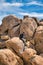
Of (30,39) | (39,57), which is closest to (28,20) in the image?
(30,39)

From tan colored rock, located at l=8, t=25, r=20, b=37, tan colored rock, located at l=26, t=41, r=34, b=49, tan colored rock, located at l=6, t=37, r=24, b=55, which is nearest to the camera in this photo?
tan colored rock, located at l=6, t=37, r=24, b=55

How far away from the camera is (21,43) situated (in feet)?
128

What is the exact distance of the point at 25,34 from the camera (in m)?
47.8

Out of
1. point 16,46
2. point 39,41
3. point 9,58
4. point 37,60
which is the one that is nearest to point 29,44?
point 39,41

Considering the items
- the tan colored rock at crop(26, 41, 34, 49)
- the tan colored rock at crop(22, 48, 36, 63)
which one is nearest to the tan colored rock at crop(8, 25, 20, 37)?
the tan colored rock at crop(26, 41, 34, 49)

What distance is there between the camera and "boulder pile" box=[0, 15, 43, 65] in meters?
34.2

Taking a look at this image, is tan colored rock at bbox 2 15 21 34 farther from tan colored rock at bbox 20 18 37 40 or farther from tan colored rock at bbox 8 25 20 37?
tan colored rock at bbox 20 18 37 40

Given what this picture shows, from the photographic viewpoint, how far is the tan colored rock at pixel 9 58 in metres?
33.3

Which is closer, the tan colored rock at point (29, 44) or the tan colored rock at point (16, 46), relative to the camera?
the tan colored rock at point (16, 46)

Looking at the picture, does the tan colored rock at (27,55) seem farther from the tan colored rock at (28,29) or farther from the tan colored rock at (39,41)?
the tan colored rock at (28,29)

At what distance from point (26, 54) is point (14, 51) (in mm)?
2802

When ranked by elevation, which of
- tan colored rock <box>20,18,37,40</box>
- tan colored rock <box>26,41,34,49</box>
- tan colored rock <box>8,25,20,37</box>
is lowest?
tan colored rock <box>8,25,20,37</box>

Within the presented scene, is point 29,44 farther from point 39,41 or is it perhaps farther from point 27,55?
point 27,55

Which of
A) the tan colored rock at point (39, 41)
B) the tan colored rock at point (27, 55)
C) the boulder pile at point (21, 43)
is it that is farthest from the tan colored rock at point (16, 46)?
the tan colored rock at point (39, 41)
